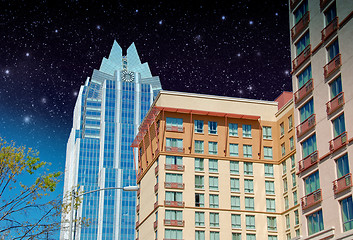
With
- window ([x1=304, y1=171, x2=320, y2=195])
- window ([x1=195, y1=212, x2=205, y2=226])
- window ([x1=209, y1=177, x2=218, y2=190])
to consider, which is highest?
window ([x1=209, y1=177, x2=218, y2=190])

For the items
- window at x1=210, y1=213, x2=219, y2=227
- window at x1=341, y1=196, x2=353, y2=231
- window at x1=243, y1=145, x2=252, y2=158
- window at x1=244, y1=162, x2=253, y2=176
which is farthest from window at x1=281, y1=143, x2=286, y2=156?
window at x1=341, y1=196, x2=353, y2=231

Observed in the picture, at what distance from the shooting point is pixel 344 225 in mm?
33125

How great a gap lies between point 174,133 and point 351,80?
157 ft

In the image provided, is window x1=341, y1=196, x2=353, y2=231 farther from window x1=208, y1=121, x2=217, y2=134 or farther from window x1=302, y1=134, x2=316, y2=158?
window x1=208, y1=121, x2=217, y2=134

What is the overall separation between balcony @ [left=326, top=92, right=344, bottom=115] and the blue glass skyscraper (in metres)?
138

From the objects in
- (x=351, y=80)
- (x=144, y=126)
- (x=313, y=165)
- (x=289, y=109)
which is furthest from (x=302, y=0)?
(x=144, y=126)

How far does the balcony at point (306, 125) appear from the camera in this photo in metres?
39.0

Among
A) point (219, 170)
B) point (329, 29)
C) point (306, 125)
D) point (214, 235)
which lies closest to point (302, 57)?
point (329, 29)

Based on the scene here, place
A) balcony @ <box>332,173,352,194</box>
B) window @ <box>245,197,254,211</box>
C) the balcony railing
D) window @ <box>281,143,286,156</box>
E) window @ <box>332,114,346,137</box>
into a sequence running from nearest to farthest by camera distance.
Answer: balcony @ <box>332,173,352,194</box> → window @ <box>332,114,346,137</box> → the balcony railing → window @ <box>245,197,254,211</box> → window @ <box>281,143,286,156</box>

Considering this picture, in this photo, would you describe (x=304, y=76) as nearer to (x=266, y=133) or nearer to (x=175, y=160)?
(x=175, y=160)

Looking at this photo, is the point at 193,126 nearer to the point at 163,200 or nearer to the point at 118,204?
the point at 163,200

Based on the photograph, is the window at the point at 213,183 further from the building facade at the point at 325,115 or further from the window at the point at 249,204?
the building facade at the point at 325,115

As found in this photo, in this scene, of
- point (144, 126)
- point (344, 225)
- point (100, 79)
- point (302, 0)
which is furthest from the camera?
point (100, 79)

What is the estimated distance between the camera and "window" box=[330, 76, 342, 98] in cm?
3612
